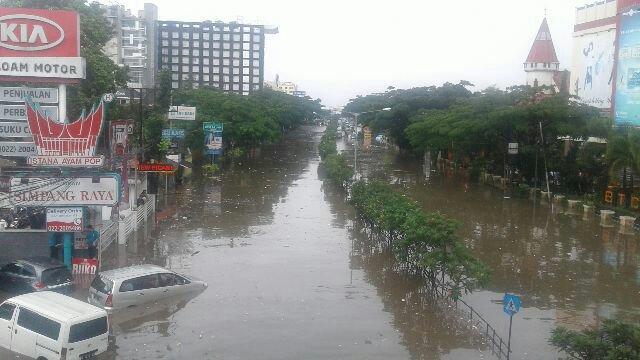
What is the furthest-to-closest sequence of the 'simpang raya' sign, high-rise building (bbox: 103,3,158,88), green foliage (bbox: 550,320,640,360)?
high-rise building (bbox: 103,3,158,88), the 'simpang raya' sign, green foliage (bbox: 550,320,640,360)

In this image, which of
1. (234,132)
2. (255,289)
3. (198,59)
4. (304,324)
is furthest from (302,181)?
(198,59)

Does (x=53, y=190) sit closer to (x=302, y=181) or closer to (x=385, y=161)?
(x=302, y=181)

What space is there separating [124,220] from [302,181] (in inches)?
901

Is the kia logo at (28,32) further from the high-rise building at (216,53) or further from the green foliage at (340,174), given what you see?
the high-rise building at (216,53)

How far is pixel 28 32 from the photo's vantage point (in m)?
18.5

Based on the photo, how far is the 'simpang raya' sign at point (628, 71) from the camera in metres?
38.5

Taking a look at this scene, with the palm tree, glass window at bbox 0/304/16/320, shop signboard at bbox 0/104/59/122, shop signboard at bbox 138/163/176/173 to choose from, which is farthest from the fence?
the palm tree

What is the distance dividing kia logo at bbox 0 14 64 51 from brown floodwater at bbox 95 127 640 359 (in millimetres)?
6700

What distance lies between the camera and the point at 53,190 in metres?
16.7

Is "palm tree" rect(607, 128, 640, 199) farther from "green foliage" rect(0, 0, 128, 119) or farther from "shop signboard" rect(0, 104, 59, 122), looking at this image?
"shop signboard" rect(0, 104, 59, 122)

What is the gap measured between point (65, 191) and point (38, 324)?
6075mm

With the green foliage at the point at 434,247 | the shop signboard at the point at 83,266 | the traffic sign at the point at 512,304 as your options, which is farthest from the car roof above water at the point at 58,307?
the green foliage at the point at 434,247

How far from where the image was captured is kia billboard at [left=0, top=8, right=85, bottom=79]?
725 inches

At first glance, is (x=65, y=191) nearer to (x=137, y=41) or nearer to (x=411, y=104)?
(x=411, y=104)
